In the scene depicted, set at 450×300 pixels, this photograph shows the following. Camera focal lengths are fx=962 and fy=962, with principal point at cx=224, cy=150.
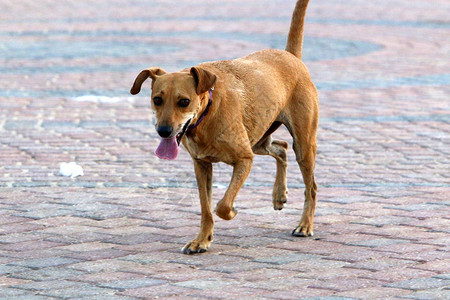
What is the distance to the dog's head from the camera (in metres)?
4.96

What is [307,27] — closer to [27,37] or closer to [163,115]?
[27,37]

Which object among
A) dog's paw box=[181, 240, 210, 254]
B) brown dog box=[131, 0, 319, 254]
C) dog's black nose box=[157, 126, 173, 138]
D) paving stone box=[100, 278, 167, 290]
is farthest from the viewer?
dog's paw box=[181, 240, 210, 254]

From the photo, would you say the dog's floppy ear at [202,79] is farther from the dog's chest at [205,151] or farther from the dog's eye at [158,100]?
the dog's chest at [205,151]

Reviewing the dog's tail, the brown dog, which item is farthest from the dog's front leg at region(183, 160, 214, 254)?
the dog's tail

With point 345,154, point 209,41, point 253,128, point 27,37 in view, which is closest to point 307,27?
point 209,41

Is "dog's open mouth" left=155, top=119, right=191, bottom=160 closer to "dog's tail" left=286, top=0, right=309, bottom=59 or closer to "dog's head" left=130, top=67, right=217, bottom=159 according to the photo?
"dog's head" left=130, top=67, right=217, bottom=159

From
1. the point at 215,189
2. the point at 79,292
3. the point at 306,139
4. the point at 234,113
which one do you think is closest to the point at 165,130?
Result: the point at 234,113

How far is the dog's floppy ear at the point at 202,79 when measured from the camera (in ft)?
16.6

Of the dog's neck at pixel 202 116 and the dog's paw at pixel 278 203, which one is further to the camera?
the dog's paw at pixel 278 203

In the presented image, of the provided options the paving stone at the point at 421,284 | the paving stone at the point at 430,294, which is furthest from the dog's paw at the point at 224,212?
the paving stone at the point at 430,294

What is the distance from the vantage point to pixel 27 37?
664 inches

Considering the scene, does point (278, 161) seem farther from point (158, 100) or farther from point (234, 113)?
point (158, 100)

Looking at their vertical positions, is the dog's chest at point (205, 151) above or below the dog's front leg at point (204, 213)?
above

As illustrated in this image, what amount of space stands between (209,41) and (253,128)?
419 inches
